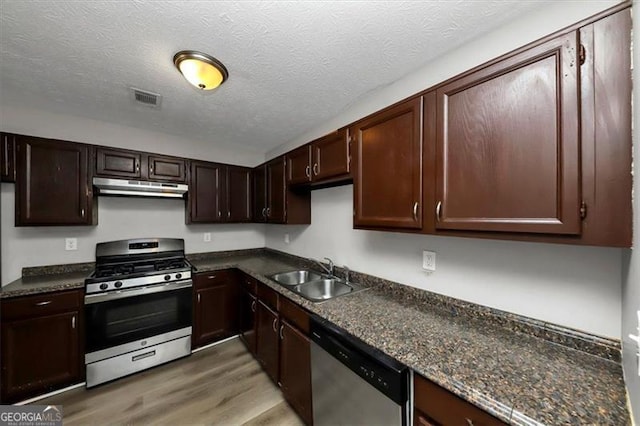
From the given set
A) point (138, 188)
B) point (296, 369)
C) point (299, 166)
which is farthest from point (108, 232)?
point (296, 369)

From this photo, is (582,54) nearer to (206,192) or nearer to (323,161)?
(323,161)

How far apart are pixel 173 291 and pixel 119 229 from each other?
1.02m

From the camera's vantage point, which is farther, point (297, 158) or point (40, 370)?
point (297, 158)

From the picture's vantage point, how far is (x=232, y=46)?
4.57ft

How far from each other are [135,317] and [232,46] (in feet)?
8.11

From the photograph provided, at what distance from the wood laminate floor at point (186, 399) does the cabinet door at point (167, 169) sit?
1982mm

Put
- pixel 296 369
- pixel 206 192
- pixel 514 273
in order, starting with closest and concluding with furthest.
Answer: pixel 514 273, pixel 296 369, pixel 206 192

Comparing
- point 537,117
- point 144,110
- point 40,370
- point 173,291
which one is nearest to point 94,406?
point 40,370

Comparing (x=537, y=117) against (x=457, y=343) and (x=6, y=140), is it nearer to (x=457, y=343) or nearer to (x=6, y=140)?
(x=457, y=343)

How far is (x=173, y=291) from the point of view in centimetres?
237

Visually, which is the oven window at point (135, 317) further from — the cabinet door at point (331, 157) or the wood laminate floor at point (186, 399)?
the cabinet door at point (331, 157)

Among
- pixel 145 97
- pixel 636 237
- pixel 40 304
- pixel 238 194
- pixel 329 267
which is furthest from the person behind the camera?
pixel 238 194

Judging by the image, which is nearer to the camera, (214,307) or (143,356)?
(143,356)

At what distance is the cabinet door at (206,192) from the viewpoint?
2.85m
